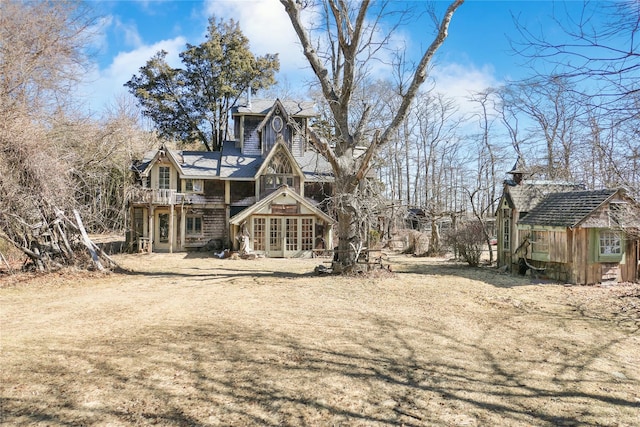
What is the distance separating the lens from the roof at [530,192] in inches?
625

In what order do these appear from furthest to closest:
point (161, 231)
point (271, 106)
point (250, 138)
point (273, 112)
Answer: point (271, 106), point (250, 138), point (273, 112), point (161, 231)

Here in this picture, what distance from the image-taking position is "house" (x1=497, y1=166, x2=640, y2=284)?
12836 millimetres

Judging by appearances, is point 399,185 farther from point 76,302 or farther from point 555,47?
point 555,47

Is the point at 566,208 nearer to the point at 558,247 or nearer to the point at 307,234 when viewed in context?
the point at 558,247

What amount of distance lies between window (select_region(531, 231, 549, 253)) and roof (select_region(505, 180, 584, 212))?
4.70 ft

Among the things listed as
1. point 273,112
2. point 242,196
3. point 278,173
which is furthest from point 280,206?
point 273,112

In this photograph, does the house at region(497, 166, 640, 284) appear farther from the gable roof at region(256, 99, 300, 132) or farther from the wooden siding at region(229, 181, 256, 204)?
the gable roof at region(256, 99, 300, 132)

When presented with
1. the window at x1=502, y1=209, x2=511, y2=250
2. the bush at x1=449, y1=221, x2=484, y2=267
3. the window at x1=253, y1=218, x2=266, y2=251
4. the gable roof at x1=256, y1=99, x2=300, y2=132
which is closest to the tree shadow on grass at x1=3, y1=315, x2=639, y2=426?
the window at x1=502, y1=209, x2=511, y2=250

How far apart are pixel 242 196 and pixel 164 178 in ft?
14.6

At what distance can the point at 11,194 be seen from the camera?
10.9 meters

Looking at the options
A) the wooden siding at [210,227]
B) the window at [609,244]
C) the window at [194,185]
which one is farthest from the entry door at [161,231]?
the window at [609,244]

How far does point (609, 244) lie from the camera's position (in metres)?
13.3

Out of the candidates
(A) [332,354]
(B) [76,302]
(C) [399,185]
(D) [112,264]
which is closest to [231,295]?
(B) [76,302]

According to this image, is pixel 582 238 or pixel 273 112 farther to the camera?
pixel 273 112
